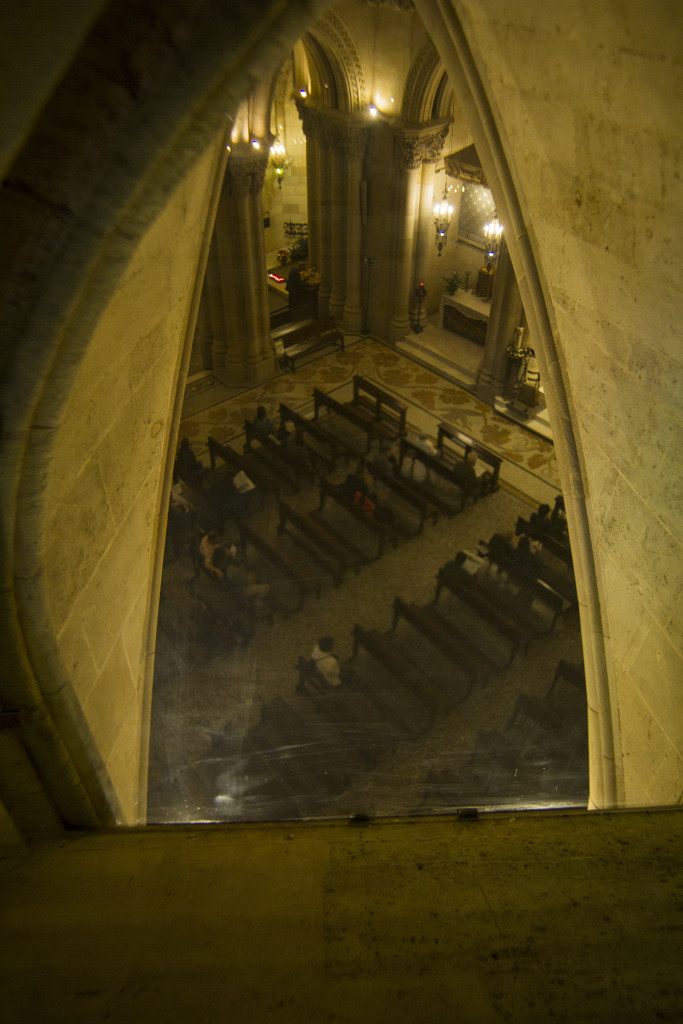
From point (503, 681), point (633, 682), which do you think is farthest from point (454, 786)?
point (633, 682)

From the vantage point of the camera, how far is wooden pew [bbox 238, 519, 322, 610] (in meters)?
7.17

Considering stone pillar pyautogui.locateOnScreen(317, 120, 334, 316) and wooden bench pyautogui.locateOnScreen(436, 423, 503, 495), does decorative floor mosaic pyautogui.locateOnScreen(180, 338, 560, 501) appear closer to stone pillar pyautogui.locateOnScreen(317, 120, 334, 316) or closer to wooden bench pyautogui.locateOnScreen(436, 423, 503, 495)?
wooden bench pyautogui.locateOnScreen(436, 423, 503, 495)

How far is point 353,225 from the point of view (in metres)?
11.3

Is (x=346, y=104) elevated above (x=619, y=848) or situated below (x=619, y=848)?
above

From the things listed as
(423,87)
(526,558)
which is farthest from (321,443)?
(423,87)

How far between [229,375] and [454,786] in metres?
7.63

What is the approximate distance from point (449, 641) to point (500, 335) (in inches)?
228

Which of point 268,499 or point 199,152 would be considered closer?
point 199,152

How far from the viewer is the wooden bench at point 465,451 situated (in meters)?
8.53

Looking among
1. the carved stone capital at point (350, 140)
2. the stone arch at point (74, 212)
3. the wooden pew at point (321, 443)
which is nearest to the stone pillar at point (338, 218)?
the carved stone capital at point (350, 140)

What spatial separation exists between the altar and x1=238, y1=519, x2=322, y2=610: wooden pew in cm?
669

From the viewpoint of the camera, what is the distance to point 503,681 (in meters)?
6.34

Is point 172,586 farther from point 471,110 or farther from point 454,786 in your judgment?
point 471,110

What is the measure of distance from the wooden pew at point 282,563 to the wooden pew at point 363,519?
917 millimetres
